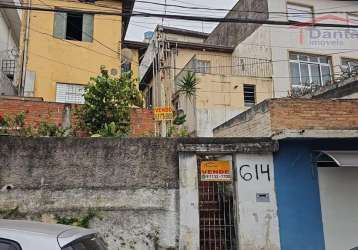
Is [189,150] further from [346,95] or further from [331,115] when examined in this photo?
[346,95]

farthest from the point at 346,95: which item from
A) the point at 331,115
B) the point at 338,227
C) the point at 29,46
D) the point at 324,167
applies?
the point at 29,46

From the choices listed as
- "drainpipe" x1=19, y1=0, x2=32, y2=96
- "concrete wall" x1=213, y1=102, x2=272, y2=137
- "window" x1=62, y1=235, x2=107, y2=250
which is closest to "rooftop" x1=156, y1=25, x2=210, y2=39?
"drainpipe" x1=19, y1=0, x2=32, y2=96

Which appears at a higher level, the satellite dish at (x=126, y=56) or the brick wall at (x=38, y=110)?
the satellite dish at (x=126, y=56)

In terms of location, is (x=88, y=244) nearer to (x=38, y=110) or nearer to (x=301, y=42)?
(x=38, y=110)

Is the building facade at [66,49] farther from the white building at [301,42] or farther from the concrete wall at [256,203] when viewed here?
the concrete wall at [256,203]

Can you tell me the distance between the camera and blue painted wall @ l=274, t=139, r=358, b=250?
7.45 m

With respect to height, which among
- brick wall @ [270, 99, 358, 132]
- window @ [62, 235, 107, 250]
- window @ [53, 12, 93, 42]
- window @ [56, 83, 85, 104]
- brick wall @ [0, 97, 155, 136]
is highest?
window @ [53, 12, 93, 42]

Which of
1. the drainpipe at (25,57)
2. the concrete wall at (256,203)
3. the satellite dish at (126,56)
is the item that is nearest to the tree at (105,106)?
the concrete wall at (256,203)

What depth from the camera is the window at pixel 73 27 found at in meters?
16.1

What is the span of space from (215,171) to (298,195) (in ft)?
5.52

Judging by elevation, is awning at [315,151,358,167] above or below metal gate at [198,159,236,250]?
above

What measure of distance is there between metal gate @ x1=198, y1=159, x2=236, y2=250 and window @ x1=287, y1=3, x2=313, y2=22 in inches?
613

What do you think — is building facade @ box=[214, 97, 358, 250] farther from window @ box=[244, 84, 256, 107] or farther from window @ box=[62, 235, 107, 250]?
window @ box=[244, 84, 256, 107]

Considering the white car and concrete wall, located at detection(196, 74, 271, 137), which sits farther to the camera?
concrete wall, located at detection(196, 74, 271, 137)
